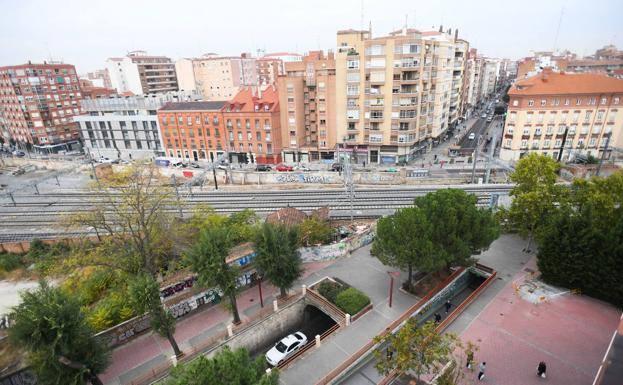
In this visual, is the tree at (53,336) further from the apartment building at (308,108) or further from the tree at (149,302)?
the apartment building at (308,108)

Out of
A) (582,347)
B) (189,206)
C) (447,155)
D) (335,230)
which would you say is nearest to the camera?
(582,347)

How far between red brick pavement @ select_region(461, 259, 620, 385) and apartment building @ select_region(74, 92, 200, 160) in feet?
249

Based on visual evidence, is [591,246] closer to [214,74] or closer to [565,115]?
[565,115]

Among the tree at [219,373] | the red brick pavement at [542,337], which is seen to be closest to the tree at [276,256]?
the tree at [219,373]

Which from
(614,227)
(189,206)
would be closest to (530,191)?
(614,227)

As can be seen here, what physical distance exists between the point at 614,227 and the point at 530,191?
7846 millimetres

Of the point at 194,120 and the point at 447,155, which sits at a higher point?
the point at 194,120

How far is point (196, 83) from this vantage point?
117562 millimetres

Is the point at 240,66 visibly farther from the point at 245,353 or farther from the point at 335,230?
the point at 245,353

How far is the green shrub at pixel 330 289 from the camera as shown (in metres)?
27.0

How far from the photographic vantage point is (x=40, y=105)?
93.6 m

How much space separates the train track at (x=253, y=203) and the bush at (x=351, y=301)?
54.9 ft

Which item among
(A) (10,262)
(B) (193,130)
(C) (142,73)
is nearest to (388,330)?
(A) (10,262)

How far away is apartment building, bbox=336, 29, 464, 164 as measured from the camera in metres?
60.4
